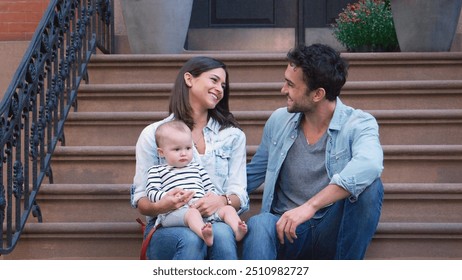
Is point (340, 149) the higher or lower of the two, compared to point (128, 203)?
higher

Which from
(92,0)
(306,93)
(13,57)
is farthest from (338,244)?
(13,57)

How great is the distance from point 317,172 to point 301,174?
0.07 metres

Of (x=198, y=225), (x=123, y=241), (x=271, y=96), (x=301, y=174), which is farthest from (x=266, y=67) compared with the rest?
(x=198, y=225)

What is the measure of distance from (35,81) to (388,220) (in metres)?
1.89

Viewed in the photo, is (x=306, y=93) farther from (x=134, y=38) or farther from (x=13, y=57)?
(x=13, y=57)

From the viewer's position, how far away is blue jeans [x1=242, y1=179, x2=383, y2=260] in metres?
3.90

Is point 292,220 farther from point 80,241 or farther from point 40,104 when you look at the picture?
point 40,104

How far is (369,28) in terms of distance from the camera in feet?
22.2

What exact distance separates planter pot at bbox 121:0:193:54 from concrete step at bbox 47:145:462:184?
4.54ft

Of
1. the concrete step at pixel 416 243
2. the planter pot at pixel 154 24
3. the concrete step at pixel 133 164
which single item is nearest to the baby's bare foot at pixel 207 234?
the concrete step at pixel 416 243

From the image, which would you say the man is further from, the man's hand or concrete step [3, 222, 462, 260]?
concrete step [3, 222, 462, 260]

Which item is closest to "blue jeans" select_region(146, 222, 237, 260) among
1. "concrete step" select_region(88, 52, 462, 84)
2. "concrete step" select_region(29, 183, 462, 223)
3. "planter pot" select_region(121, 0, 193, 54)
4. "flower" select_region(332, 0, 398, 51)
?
"concrete step" select_region(29, 183, 462, 223)

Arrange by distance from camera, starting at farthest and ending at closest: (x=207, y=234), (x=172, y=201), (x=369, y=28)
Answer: (x=369, y=28) → (x=172, y=201) → (x=207, y=234)

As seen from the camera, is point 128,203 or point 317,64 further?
point 128,203
